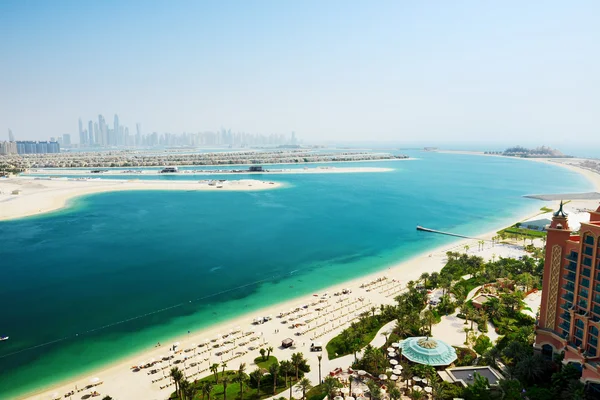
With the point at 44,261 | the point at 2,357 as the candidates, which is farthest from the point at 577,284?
the point at 44,261

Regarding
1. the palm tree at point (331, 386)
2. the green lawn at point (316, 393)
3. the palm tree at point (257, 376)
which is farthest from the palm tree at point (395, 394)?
the palm tree at point (257, 376)

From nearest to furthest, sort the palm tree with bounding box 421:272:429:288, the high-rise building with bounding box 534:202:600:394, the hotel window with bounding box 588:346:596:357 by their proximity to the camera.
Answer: the hotel window with bounding box 588:346:596:357 < the high-rise building with bounding box 534:202:600:394 < the palm tree with bounding box 421:272:429:288

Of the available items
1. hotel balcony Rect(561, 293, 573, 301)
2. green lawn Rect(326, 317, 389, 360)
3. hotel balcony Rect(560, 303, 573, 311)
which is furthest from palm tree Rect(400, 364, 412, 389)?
hotel balcony Rect(561, 293, 573, 301)

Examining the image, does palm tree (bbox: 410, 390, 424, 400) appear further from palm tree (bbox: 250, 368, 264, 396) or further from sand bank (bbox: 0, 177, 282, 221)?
sand bank (bbox: 0, 177, 282, 221)

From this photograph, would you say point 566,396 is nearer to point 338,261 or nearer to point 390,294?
point 390,294

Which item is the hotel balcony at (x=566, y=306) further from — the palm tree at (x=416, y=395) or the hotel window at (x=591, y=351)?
the palm tree at (x=416, y=395)

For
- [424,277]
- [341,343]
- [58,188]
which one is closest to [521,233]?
[424,277]
